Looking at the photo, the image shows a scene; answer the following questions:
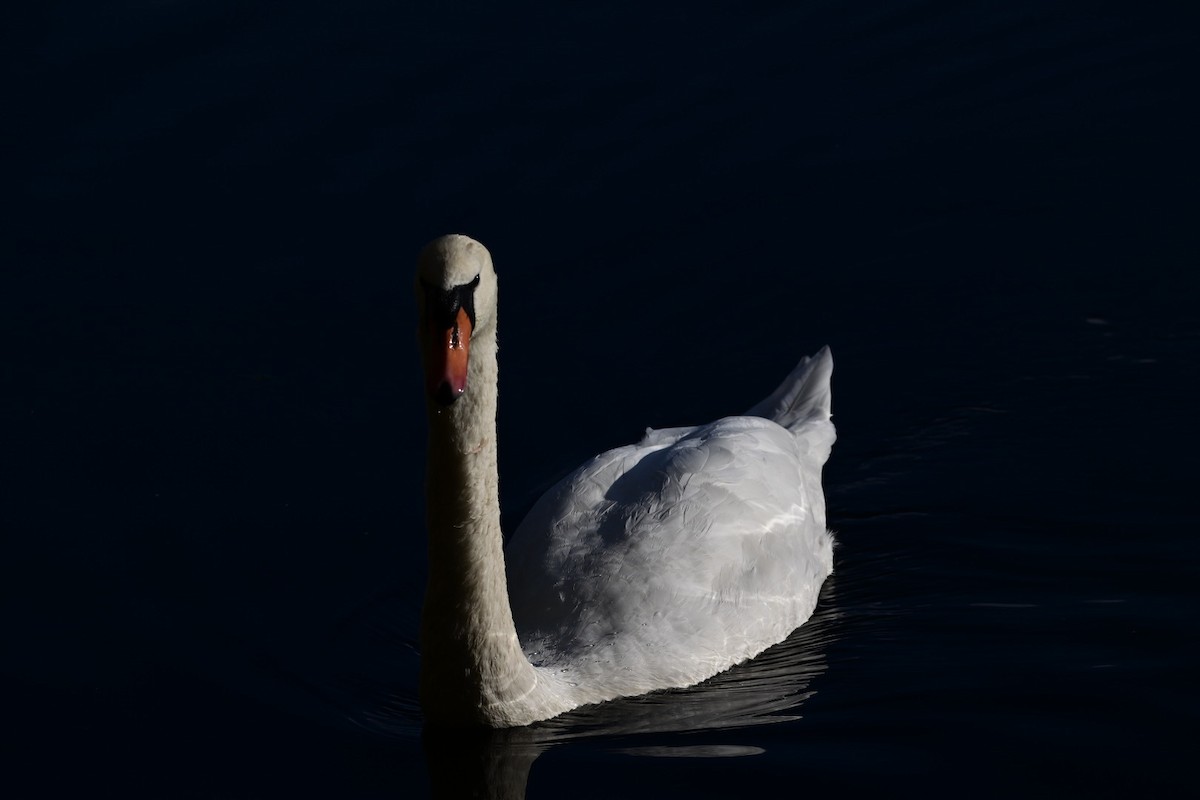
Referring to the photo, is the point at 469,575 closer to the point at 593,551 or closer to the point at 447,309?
the point at 593,551

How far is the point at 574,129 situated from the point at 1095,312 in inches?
160

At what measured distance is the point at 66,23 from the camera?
46.5 ft

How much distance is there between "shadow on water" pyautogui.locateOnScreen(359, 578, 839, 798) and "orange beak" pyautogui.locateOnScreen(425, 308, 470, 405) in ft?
6.09

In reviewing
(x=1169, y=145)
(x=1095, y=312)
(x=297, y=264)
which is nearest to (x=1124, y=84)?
(x=1169, y=145)

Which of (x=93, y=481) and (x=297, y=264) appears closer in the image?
(x=93, y=481)

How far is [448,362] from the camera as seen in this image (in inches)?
260

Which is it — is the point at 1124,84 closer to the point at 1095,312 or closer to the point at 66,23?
the point at 1095,312

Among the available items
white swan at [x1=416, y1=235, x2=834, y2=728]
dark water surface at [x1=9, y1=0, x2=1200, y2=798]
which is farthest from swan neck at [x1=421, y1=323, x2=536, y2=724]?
dark water surface at [x1=9, y1=0, x2=1200, y2=798]

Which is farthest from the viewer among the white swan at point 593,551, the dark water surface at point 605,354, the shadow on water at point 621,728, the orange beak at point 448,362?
the dark water surface at point 605,354

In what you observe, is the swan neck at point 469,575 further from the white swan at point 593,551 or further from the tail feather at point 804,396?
the tail feather at point 804,396

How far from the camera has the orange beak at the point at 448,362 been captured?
6.59 meters

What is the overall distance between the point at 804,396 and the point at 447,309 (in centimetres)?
438

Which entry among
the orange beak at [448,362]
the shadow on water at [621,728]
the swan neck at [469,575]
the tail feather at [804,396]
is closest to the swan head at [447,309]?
the orange beak at [448,362]

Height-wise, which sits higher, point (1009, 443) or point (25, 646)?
point (1009, 443)
